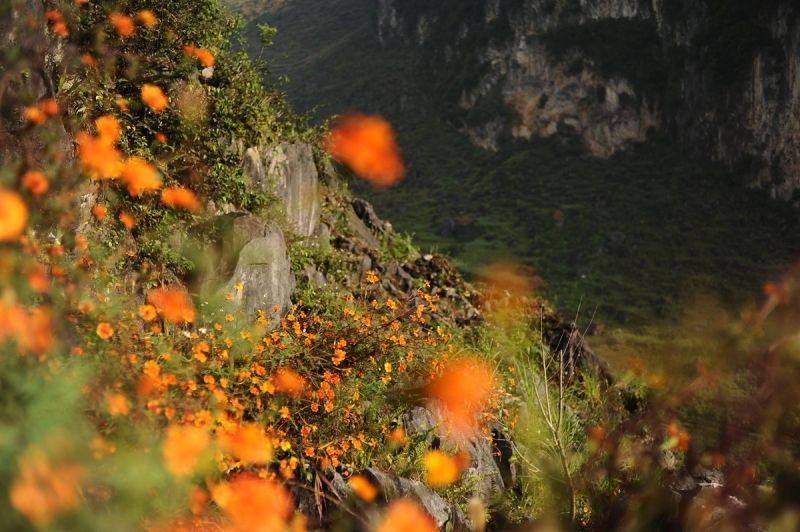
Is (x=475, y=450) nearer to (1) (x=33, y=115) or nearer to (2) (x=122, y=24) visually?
(1) (x=33, y=115)

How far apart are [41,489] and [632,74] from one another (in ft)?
228

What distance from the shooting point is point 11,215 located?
112 inches

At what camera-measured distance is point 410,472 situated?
14.0 feet

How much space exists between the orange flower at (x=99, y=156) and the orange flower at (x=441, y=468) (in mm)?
3401

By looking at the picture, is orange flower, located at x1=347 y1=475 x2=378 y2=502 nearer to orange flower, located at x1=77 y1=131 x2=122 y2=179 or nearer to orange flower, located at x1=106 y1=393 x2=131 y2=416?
orange flower, located at x1=106 y1=393 x2=131 y2=416

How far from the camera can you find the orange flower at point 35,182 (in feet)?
11.1

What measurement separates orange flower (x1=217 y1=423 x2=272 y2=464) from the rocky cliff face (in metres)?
58.2

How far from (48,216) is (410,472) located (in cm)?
293

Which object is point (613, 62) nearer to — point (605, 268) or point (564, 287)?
point (605, 268)

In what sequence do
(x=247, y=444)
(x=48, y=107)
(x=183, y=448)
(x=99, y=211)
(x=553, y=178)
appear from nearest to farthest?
(x=183, y=448), (x=247, y=444), (x=48, y=107), (x=99, y=211), (x=553, y=178)

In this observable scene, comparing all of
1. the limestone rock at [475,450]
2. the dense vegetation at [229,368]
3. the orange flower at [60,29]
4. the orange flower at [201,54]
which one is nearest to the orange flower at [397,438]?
the dense vegetation at [229,368]

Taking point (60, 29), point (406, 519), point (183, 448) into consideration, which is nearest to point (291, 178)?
point (60, 29)

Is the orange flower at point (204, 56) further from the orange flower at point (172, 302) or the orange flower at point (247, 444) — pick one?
the orange flower at point (247, 444)

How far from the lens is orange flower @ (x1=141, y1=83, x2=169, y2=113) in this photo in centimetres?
568
